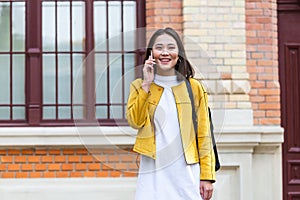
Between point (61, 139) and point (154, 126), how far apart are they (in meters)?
3.29

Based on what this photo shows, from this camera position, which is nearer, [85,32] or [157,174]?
[157,174]

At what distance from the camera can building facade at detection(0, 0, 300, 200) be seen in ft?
27.4

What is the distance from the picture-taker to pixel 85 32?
8.65 metres

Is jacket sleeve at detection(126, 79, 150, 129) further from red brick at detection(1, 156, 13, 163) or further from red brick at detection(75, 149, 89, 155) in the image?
red brick at detection(1, 156, 13, 163)

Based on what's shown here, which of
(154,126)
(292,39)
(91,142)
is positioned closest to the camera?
(154,126)

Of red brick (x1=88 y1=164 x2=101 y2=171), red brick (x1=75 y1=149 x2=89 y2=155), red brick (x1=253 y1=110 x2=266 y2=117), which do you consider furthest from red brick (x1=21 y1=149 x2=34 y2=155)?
red brick (x1=253 y1=110 x2=266 y2=117)

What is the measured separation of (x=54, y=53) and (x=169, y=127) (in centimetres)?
374

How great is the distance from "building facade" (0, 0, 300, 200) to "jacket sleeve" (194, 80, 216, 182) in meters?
2.81

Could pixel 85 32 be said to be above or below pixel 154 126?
above

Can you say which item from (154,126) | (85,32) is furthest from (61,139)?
(154,126)

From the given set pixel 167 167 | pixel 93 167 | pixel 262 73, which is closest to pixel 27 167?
pixel 93 167

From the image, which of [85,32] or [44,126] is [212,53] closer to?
[85,32]

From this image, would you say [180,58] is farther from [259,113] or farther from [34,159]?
[34,159]

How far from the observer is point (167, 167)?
5.28m
